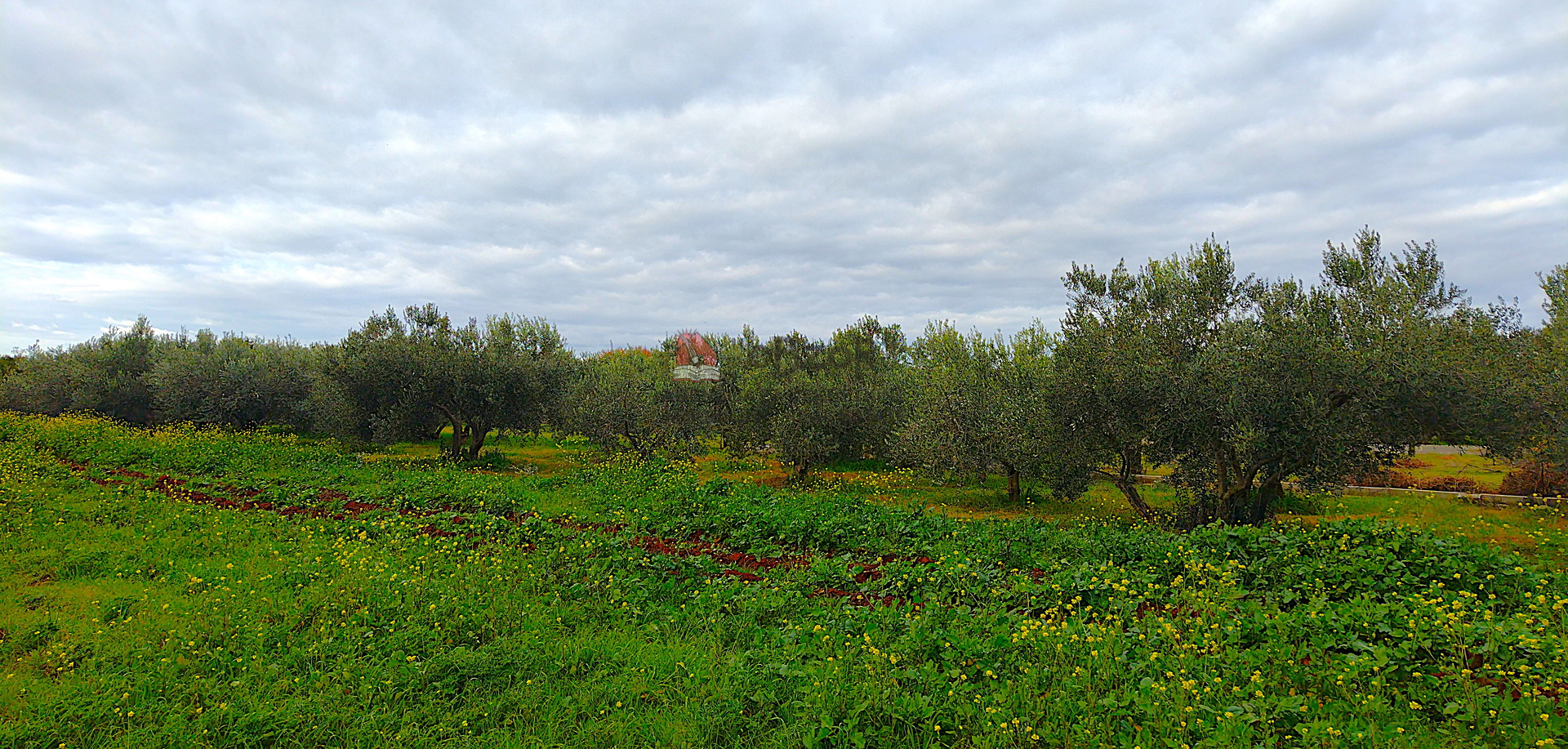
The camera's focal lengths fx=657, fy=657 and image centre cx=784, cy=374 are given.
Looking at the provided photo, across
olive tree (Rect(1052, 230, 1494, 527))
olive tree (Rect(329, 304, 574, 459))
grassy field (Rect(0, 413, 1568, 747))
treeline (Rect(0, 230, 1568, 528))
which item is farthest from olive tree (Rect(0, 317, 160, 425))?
olive tree (Rect(1052, 230, 1494, 527))

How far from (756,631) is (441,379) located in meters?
21.5

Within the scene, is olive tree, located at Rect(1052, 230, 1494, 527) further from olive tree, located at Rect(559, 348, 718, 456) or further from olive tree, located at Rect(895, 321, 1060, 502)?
olive tree, located at Rect(559, 348, 718, 456)

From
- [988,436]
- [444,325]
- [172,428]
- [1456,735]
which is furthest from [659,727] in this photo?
[172,428]

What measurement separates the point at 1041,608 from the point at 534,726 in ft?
19.0

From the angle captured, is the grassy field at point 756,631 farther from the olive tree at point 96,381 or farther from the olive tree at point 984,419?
the olive tree at point 96,381

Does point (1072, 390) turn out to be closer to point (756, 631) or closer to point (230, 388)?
point (756, 631)

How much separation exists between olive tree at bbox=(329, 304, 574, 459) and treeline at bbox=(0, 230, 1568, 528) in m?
0.09

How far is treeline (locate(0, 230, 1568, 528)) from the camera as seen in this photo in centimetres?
1303

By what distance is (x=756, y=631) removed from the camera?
735 cm

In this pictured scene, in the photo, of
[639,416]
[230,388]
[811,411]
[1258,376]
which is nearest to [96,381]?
[230,388]

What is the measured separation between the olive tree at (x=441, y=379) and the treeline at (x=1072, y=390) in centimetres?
9

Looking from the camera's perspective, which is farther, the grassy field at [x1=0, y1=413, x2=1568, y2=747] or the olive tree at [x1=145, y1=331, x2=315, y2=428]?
the olive tree at [x1=145, y1=331, x2=315, y2=428]

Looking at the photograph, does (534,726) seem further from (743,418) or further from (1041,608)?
(743,418)

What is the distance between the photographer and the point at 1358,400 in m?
12.8
